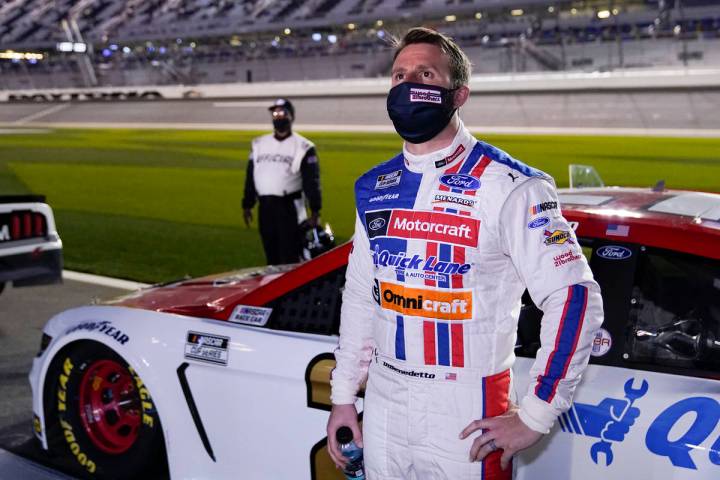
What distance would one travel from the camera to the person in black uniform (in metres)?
7.02

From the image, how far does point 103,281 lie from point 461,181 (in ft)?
22.1

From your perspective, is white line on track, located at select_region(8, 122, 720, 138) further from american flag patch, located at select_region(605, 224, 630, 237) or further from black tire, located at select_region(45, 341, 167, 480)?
black tire, located at select_region(45, 341, 167, 480)

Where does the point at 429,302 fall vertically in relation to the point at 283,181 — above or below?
above

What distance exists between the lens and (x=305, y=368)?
3037mm

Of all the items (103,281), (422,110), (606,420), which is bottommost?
(103,281)

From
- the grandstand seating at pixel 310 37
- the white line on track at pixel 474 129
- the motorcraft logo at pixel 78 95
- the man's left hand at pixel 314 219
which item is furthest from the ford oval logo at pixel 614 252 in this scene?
the motorcraft logo at pixel 78 95

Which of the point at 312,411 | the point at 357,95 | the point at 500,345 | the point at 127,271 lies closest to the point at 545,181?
the point at 500,345

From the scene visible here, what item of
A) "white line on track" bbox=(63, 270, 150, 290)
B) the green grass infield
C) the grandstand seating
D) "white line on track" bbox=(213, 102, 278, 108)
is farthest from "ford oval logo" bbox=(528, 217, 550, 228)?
"white line on track" bbox=(213, 102, 278, 108)

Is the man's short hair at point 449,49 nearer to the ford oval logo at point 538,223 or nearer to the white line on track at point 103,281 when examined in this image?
the ford oval logo at point 538,223

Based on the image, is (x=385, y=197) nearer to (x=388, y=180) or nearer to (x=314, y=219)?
(x=388, y=180)

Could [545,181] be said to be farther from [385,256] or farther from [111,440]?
[111,440]

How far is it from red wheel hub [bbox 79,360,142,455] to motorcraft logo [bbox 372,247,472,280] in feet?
6.20

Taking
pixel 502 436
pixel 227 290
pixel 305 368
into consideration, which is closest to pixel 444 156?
pixel 502 436

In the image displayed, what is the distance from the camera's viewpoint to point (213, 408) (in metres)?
3.28
